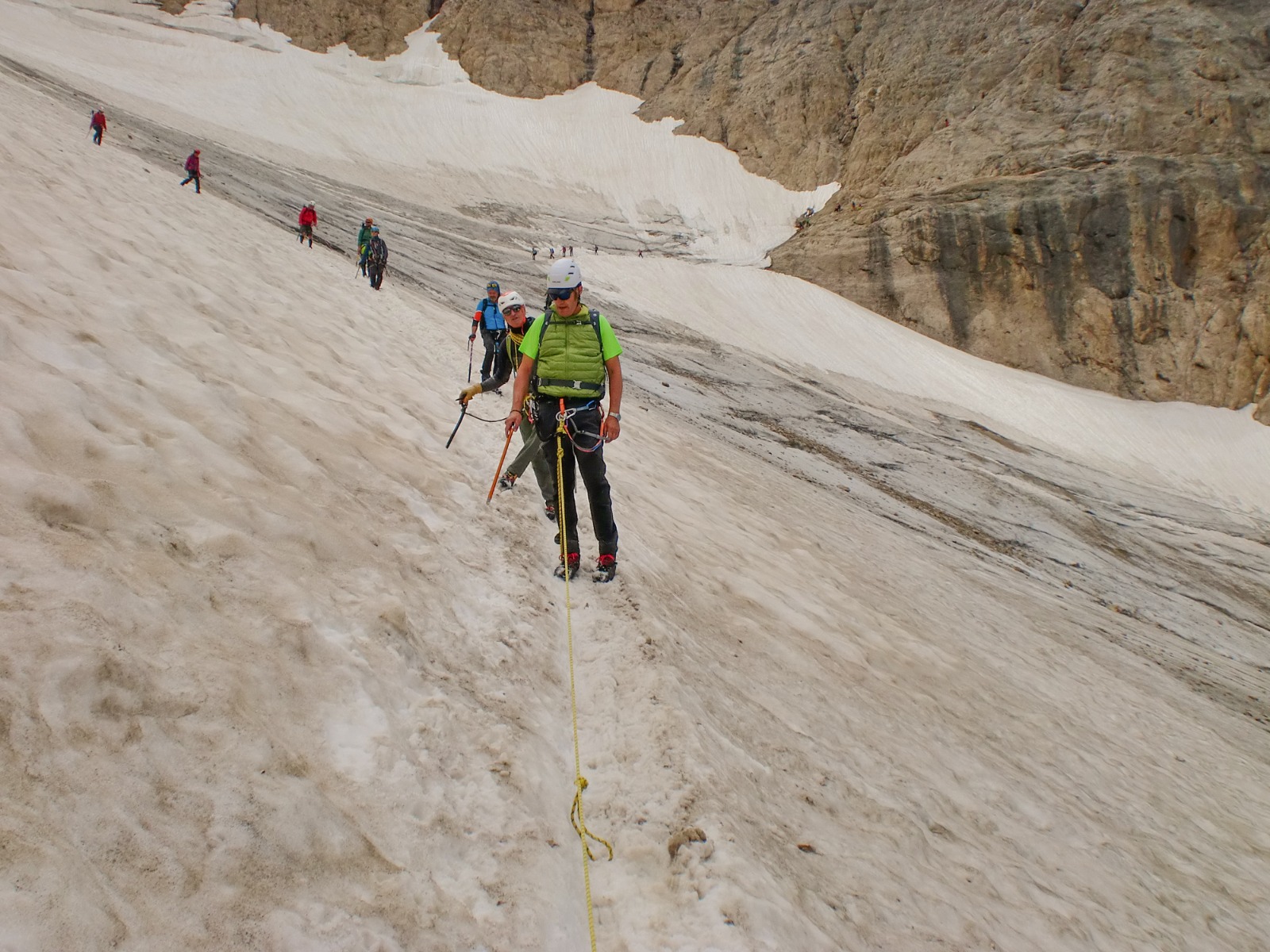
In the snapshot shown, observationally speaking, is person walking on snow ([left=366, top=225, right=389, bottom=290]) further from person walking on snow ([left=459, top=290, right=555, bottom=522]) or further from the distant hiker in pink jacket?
person walking on snow ([left=459, top=290, right=555, bottom=522])

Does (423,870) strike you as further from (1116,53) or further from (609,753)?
(1116,53)

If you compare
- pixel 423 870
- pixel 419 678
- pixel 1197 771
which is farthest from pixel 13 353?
pixel 1197 771

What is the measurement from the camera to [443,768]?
9.50 feet

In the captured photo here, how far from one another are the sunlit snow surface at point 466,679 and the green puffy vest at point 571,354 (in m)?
1.33

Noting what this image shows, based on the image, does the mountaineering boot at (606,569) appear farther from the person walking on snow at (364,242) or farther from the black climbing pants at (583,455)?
the person walking on snow at (364,242)

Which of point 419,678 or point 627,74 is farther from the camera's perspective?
point 627,74

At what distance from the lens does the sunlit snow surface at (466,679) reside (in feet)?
7.30

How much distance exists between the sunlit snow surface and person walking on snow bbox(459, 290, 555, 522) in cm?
24

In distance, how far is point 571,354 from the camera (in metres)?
4.77

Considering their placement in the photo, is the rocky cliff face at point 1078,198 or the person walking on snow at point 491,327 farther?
the rocky cliff face at point 1078,198

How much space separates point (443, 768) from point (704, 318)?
25275 mm

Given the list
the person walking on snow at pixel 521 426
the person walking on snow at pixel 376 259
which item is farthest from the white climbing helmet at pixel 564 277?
the person walking on snow at pixel 376 259

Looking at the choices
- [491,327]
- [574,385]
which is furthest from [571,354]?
[491,327]

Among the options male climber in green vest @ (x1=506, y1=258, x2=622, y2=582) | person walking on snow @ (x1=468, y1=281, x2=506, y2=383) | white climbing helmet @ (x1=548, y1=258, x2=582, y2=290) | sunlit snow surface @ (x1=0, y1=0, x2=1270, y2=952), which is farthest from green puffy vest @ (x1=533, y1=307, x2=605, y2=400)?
person walking on snow @ (x1=468, y1=281, x2=506, y2=383)
